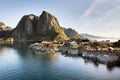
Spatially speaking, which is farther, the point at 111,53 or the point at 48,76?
the point at 111,53

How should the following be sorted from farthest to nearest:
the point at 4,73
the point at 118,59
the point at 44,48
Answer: the point at 44,48
the point at 118,59
the point at 4,73

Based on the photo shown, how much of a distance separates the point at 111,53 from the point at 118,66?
16.3m

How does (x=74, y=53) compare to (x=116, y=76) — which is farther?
(x=74, y=53)

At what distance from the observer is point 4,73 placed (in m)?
77.0

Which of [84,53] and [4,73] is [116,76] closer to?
[4,73]

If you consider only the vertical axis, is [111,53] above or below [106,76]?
above

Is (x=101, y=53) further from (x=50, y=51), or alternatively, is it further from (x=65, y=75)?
(x=50, y=51)

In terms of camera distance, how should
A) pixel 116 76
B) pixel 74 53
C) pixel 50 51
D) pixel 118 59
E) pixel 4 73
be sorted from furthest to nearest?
pixel 50 51 < pixel 74 53 < pixel 118 59 < pixel 4 73 < pixel 116 76

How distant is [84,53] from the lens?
421 feet

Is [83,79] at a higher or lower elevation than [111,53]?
lower

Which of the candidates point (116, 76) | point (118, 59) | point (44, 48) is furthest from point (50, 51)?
point (116, 76)

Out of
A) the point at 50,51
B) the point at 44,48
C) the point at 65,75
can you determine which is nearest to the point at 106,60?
the point at 65,75

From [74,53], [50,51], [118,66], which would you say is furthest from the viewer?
[50,51]

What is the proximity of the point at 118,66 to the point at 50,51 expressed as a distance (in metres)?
81.3
